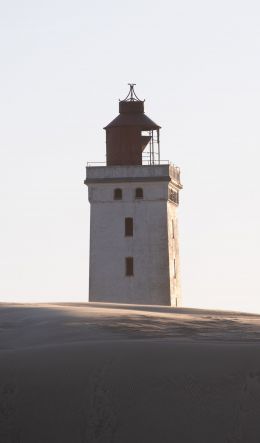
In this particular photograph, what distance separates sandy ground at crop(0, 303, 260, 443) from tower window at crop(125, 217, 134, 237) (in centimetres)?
4238

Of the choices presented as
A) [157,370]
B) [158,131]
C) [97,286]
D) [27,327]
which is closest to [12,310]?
[27,327]

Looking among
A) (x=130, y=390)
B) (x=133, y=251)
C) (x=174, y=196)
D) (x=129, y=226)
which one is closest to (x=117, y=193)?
(x=129, y=226)

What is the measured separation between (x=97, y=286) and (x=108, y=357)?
43295mm

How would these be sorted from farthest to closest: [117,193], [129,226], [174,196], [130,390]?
1. [174,196]
2. [117,193]
3. [129,226]
4. [130,390]

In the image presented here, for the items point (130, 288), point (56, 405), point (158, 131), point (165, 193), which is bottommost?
point (56, 405)

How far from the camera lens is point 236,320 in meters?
17.7

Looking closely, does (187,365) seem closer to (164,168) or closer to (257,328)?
(257,328)

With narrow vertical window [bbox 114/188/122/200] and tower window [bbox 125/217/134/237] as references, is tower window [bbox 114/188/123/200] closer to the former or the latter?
narrow vertical window [bbox 114/188/122/200]

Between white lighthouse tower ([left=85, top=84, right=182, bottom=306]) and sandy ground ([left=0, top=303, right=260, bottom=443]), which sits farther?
white lighthouse tower ([left=85, top=84, right=182, bottom=306])

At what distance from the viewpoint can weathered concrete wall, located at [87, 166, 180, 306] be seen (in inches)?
2245

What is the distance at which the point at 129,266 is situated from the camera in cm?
5725

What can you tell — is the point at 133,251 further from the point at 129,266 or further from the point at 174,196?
the point at 174,196

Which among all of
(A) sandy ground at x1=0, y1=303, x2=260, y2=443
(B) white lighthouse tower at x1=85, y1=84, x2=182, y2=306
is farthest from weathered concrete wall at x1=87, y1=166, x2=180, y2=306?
(A) sandy ground at x1=0, y1=303, x2=260, y2=443

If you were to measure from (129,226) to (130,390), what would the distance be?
44061mm
